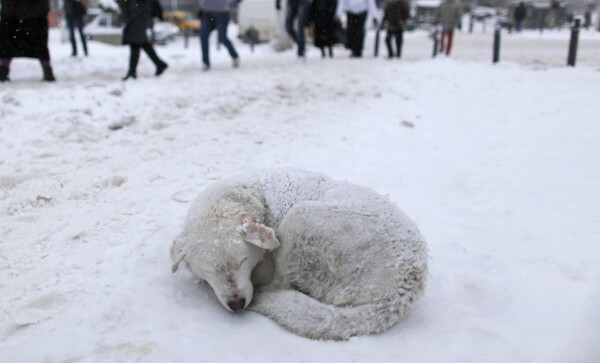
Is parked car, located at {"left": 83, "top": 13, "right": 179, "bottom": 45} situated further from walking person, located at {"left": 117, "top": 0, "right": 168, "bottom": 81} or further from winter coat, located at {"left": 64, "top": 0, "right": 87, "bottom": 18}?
walking person, located at {"left": 117, "top": 0, "right": 168, "bottom": 81}

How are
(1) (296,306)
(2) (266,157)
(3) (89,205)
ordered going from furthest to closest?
(2) (266,157)
(3) (89,205)
(1) (296,306)

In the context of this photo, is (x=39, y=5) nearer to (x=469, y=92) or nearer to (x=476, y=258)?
(x=469, y=92)

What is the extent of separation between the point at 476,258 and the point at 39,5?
8826 millimetres

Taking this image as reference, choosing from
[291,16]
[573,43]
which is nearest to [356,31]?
[291,16]

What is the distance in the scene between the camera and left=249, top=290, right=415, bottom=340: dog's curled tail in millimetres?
2586

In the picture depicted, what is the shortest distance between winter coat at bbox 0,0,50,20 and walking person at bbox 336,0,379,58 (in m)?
7.88

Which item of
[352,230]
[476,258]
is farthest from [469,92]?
[352,230]

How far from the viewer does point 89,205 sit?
4.36m

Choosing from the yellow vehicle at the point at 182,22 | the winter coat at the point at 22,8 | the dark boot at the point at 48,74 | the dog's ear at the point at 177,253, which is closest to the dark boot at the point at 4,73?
the dark boot at the point at 48,74

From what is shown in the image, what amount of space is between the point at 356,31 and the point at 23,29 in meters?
8.69

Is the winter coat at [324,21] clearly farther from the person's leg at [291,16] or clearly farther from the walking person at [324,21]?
the person's leg at [291,16]

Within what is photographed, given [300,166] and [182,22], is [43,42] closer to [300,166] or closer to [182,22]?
[300,166]

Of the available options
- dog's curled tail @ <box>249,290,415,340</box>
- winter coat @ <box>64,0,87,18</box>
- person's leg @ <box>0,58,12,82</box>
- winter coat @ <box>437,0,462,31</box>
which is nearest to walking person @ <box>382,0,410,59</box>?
winter coat @ <box>437,0,462,31</box>

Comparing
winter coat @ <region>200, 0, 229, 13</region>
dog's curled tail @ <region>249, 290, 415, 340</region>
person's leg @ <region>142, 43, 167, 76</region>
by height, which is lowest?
dog's curled tail @ <region>249, 290, 415, 340</region>
